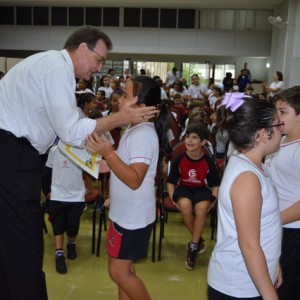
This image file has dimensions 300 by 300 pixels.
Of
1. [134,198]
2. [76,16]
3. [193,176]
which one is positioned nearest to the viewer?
[134,198]

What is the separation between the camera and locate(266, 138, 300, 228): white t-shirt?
1897 millimetres

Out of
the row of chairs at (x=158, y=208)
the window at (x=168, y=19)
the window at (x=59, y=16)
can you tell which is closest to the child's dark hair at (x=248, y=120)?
the row of chairs at (x=158, y=208)

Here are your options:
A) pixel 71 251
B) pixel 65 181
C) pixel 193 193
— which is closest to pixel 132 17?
pixel 193 193

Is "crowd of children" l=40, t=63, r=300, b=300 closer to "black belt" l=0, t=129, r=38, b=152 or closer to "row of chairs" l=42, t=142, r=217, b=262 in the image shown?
"row of chairs" l=42, t=142, r=217, b=262

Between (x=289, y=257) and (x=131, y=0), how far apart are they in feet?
45.3

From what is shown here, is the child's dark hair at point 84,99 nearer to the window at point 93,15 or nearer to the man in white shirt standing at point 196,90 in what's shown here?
the man in white shirt standing at point 196,90

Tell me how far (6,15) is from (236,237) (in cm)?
1729

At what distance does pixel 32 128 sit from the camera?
1730mm

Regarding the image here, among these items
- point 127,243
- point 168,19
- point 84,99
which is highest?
point 168,19

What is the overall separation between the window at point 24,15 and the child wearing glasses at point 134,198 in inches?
624

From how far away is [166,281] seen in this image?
3.01 metres

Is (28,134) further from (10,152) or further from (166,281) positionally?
(166,281)

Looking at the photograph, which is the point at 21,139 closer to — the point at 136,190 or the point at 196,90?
the point at 136,190

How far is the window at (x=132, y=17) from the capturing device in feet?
51.6
